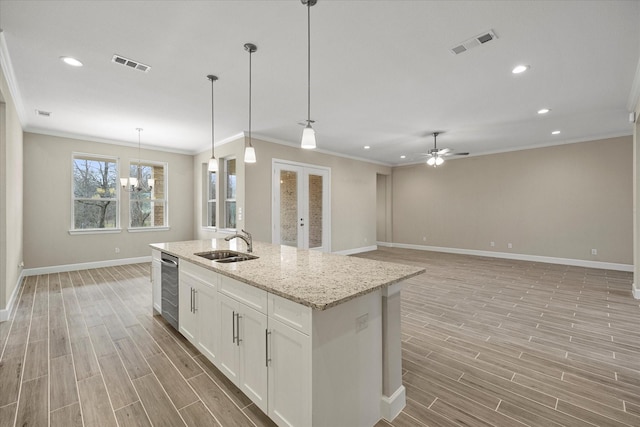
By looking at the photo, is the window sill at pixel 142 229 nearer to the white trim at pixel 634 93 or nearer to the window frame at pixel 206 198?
the window frame at pixel 206 198

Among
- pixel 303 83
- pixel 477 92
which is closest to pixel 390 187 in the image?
pixel 477 92

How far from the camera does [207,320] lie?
7.86ft

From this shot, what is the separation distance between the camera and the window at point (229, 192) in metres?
6.33

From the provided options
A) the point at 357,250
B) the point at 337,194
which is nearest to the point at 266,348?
the point at 337,194

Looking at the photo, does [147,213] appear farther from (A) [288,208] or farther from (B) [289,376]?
(B) [289,376]

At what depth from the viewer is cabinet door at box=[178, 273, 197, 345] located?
8.61 feet

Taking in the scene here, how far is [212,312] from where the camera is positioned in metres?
2.31

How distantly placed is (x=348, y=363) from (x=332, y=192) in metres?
6.03

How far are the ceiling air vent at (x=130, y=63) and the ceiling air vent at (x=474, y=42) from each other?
3.14 meters

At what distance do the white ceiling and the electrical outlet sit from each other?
221 cm

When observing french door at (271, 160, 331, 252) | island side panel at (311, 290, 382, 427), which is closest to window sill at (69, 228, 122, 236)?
french door at (271, 160, 331, 252)

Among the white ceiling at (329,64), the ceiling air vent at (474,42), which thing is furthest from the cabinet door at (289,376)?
the ceiling air vent at (474,42)

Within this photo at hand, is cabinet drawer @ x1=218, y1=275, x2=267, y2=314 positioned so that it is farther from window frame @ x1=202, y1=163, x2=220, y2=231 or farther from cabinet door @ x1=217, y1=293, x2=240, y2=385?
window frame @ x1=202, y1=163, x2=220, y2=231

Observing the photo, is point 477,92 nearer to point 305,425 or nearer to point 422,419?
point 422,419
